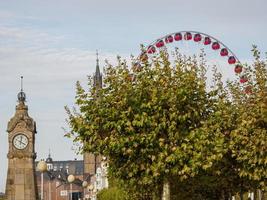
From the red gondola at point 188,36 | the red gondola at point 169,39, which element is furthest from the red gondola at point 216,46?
the red gondola at point 169,39

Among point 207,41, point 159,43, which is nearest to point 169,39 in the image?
point 159,43

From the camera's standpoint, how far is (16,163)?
7969cm

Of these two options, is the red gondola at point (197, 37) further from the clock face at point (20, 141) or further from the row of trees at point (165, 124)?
the row of trees at point (165, 124)

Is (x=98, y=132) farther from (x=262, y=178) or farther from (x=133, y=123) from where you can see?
(x=262, y=178)

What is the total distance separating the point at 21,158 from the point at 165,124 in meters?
44.7

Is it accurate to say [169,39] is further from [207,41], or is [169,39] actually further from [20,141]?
[20,141]

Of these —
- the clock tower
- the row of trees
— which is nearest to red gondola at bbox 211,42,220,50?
the clock tower

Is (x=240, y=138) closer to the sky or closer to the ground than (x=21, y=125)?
closer to the ground

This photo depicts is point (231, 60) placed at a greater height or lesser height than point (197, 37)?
lesser

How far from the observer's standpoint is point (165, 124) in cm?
3650

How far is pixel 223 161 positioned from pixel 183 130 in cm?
702

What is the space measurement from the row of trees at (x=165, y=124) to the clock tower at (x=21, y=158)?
133 ft

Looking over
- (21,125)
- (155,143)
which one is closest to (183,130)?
(155,143)

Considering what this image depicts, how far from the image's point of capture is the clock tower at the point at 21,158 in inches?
3115
